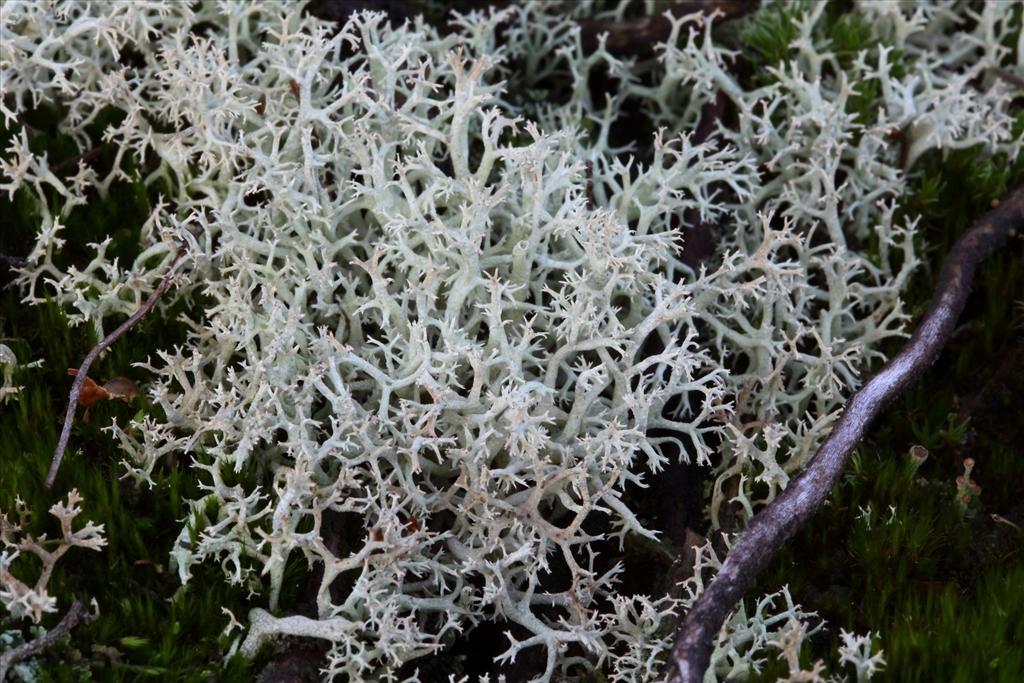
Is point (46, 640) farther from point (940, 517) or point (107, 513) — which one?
point (940, 517)

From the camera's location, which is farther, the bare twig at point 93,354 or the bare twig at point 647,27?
the bare twig at point 647,27

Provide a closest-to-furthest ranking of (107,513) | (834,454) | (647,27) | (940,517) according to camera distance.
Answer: (107,513) → (834,454) → (940,517) → (647,27)

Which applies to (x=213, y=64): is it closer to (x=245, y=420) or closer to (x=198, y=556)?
(x=245, y=420)

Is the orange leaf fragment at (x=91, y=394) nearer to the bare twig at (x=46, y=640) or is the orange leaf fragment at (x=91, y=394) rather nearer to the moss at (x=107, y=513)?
the moss at (x=107, y=513)

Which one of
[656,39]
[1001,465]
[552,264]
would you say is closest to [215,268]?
[552,264]

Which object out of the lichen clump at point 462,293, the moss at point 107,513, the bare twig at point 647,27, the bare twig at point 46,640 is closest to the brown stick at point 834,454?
the lichen clump at point 462,293

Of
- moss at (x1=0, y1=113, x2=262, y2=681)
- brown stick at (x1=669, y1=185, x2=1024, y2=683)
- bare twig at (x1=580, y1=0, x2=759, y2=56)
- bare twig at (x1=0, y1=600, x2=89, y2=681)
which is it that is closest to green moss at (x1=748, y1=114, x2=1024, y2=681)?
brown stick at (x1=669, y1=185, x2=1024, y2=683)

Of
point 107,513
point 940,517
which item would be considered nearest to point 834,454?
point 940,517
